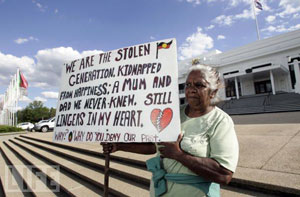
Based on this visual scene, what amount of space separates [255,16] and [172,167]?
30.1 m

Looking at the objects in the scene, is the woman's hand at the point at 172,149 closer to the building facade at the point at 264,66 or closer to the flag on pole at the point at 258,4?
the building facade at the point at 264,66

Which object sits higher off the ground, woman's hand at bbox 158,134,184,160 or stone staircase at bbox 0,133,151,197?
woman's hand at bbox 158,134,184,160

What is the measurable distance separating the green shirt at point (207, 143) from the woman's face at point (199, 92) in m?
0.08

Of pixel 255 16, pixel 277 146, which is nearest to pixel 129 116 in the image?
pixel 277 146

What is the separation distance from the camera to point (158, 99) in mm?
1271

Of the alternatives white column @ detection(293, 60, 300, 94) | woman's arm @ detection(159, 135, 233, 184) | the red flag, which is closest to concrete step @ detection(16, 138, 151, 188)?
woman's arm @ detection(159, 135, 233, 184)

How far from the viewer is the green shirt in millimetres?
952

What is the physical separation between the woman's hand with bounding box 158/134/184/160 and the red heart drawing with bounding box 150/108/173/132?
0.43 ft

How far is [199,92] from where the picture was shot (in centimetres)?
115

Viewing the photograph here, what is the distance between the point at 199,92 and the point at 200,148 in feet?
1.25

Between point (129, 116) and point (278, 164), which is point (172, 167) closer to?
point (129, 116)

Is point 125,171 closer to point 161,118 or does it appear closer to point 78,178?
point 78,178

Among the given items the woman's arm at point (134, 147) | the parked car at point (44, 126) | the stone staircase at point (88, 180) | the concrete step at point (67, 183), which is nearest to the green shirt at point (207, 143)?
the woman's arm at point (134, 147)

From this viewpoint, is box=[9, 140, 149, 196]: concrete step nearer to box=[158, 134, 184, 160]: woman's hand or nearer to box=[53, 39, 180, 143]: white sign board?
box=[53, 39, 180, 143]: white sign board
